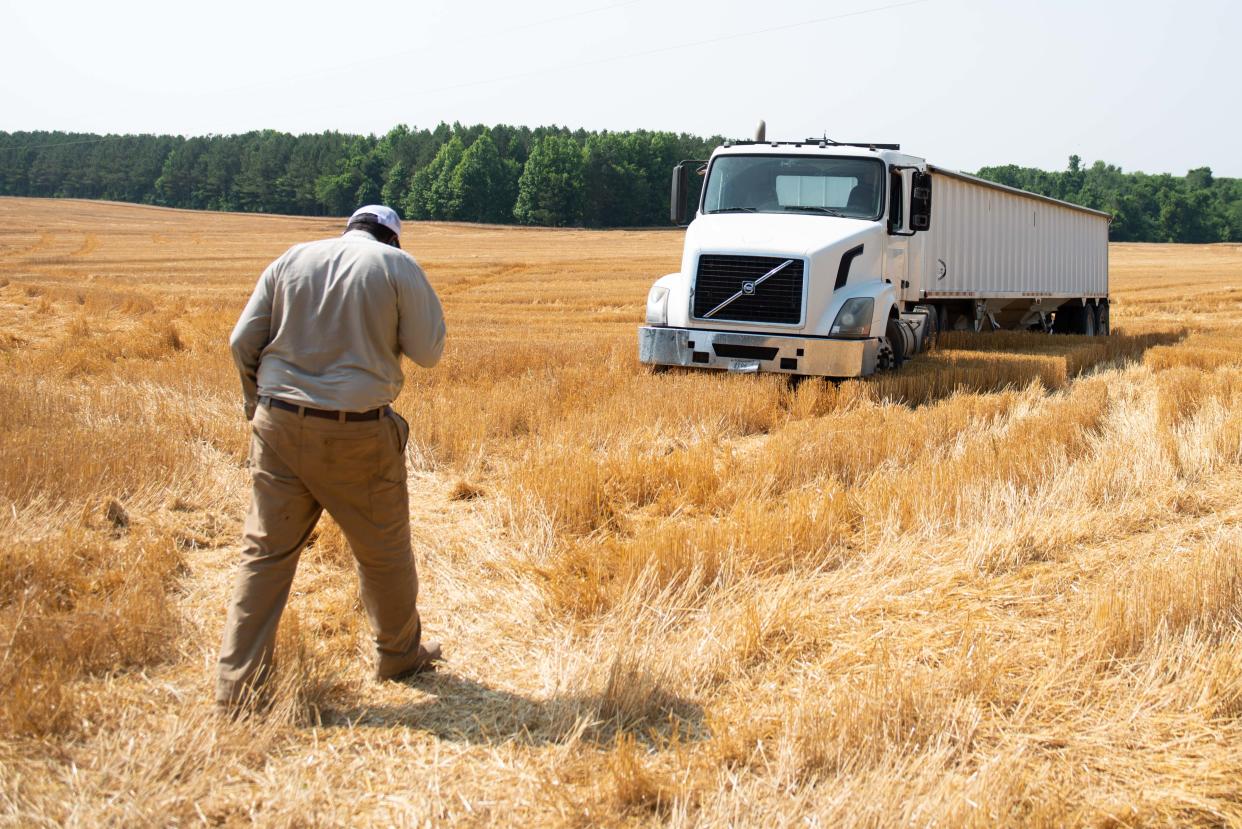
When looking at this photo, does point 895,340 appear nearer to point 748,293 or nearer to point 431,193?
point 748,293

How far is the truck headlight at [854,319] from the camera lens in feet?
42.1

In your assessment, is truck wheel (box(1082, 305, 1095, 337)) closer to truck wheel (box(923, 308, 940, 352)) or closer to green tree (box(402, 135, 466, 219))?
truck wheel (box(923, 308, 940, 352))

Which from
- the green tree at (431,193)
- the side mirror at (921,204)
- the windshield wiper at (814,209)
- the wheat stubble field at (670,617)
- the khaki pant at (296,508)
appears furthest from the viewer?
the green tree at (431,193)

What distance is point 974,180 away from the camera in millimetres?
18875

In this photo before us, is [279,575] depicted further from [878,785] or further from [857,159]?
[857,159]

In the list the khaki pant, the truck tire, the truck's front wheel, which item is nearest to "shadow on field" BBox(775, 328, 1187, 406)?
the truck's front wheel

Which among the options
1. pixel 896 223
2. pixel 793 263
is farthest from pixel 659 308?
pixel 896 223

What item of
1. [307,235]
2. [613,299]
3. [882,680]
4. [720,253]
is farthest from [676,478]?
[307,235]

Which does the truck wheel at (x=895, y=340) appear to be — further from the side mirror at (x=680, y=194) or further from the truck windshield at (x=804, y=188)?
the side mirror at (x=680, y=194)

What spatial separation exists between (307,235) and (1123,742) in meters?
70.1

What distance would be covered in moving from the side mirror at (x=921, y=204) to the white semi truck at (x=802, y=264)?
0.6 inches

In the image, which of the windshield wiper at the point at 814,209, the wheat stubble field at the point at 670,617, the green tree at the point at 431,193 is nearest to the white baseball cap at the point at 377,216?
the wheat stubble field at the point at 670,617

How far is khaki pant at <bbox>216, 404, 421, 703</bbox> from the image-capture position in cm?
440

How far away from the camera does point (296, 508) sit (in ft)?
14.8
